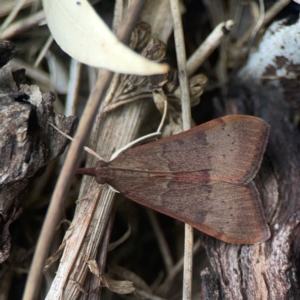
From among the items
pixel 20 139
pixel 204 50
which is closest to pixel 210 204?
pixel 204 50

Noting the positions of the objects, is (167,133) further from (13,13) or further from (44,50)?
(13,13)

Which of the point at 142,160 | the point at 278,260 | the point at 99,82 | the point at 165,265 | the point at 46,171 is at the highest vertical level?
the point at 99,82

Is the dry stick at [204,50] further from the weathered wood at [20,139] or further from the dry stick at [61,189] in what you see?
the dry stick at [61,189]

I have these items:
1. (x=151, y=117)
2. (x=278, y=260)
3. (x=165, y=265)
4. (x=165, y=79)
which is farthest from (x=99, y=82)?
(x=165, y=265)

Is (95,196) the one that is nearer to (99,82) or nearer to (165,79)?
(165,79)

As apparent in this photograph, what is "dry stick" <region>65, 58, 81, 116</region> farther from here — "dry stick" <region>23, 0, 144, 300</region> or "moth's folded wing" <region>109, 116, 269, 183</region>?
"dry stick" <region>23, 0, 144, 300</region>

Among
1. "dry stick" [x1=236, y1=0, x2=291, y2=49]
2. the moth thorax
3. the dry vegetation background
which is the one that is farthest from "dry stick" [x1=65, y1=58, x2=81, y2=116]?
"dry stick" [x1=236, y1=0, x2=291, y2=49]
